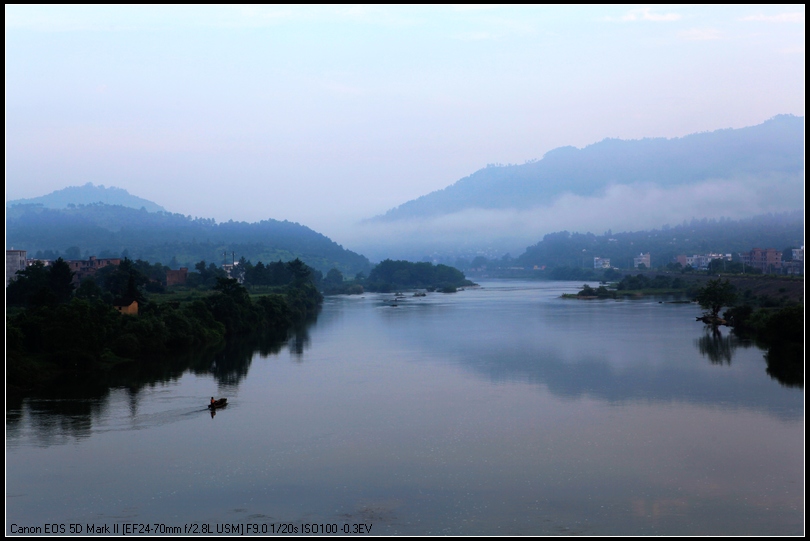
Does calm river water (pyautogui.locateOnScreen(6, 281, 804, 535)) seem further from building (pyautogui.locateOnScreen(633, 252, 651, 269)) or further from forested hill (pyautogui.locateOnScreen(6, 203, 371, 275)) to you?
building (pyautogui.locateOnScreen(633, 252, 651, 269))

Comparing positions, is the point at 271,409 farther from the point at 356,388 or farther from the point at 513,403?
the point at 513,403

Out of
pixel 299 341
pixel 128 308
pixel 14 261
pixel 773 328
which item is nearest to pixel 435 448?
pixel 773 328

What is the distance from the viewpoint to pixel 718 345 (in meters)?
17.8

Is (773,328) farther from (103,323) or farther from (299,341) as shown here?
(103,323)

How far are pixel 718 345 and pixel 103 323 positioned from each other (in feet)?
40.9

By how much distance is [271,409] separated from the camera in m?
11.5

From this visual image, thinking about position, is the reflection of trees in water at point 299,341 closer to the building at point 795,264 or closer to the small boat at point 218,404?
the small boat at point 218,404

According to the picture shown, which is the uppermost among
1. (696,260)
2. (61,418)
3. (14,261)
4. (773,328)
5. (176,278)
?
(14,261)

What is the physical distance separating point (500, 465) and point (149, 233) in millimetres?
89299

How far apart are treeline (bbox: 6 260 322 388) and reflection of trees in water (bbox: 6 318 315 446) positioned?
1.17 ft

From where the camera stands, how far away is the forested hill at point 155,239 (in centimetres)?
7012

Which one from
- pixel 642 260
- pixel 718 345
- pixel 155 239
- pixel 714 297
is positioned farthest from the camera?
pixel 155 239

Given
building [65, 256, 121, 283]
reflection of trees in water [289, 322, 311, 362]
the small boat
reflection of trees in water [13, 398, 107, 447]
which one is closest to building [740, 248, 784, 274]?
reflection of trees in water [289, 322, 311, 362]

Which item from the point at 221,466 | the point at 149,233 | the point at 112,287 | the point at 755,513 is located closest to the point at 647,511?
the point at 755,513
